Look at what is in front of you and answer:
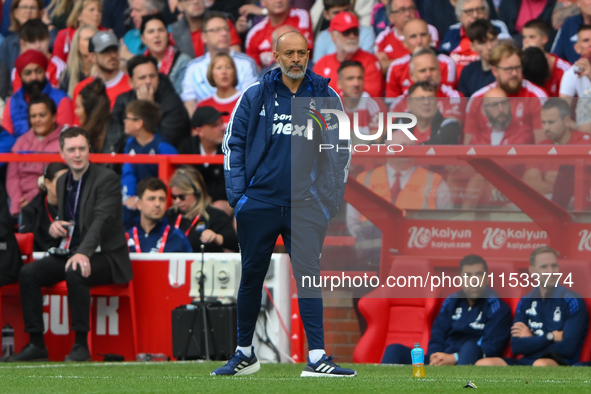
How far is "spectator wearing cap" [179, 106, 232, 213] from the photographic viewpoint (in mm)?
9328

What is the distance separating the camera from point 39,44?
12.9 m

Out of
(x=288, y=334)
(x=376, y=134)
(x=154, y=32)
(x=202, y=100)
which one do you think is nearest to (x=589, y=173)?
(x=376, y=134)

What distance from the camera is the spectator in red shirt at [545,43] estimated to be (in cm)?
997

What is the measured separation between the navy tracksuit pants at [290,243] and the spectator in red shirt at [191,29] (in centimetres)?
646

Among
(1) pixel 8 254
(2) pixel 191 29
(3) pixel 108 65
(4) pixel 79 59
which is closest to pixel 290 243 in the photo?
(1) pixel 8 254

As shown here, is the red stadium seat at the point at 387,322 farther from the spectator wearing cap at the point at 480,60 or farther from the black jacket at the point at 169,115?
the black jacket at the point at 169,115

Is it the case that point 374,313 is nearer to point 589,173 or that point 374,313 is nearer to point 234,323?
point 234,323

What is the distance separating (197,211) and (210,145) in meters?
1.00

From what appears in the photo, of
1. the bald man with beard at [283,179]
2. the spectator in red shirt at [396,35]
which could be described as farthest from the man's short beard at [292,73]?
the spectator in red shirt at [396,35]

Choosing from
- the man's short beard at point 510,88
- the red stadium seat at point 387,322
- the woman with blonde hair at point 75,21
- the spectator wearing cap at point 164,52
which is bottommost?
the red stadium seat at point 387,322

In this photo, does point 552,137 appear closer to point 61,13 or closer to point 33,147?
point 33,147

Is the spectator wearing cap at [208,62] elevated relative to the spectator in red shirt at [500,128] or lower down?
elevated

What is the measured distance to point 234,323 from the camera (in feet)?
27.0

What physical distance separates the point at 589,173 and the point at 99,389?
4.56 m
